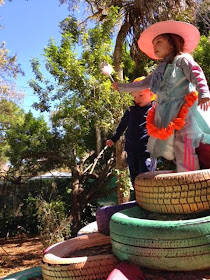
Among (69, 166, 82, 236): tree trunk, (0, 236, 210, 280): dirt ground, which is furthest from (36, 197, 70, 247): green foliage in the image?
(69, 166, 82, 236): tree trunk

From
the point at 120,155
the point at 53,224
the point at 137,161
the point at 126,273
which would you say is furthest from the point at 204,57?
the point at 126,273

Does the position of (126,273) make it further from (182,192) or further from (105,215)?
(105,215)

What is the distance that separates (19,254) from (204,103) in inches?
241

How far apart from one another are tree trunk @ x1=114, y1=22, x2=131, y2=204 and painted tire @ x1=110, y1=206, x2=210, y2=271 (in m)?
4.22

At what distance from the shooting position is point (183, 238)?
6.56 feet

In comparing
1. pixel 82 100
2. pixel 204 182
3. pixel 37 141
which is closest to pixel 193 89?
pixel 204 182

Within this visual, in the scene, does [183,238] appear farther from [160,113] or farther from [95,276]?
[160,113]

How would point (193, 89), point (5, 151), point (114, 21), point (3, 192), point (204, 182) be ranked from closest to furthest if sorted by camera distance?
point (204, 182) < point (193, 89) < point (114, 21) < point (5, 151) < point (3, 192)

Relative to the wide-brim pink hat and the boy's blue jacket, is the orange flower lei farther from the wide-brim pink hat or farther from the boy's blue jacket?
the boy's blue jacket

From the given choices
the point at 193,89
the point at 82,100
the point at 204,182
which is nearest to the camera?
the point at 204,182

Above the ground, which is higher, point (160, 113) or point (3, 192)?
point (160, 113)

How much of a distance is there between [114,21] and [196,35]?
4.14 meters

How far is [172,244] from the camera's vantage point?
2008 mm

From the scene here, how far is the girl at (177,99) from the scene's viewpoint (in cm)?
255
